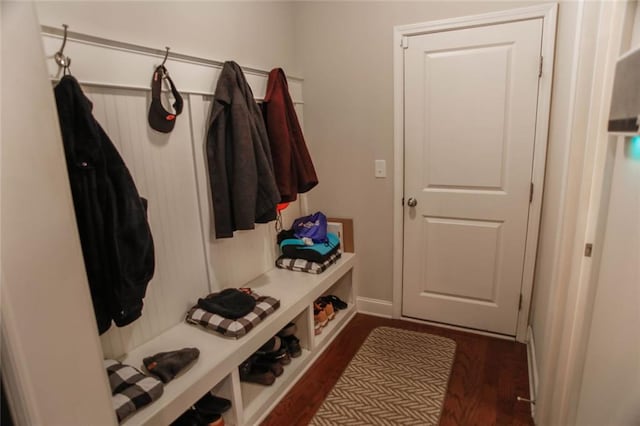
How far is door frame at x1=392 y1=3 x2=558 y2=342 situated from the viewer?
6.61 feet

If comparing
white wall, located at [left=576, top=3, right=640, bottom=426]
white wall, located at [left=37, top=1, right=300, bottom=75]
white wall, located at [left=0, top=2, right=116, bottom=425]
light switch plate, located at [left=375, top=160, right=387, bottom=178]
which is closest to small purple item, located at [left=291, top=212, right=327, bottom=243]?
light switch plate, located at [left=375, top=160, right=387, bottom=178]

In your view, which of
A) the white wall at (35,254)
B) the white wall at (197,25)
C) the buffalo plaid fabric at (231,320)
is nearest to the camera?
the white wall at (35,254)

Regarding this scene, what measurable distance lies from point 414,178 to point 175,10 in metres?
1.66

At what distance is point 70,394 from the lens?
29.1 inches

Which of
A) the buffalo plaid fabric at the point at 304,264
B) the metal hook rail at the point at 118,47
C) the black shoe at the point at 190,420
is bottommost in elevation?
the black shoe at the point at 190,420

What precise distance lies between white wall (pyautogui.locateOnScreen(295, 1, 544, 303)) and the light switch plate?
28 mm

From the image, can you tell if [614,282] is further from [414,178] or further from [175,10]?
[175,10]

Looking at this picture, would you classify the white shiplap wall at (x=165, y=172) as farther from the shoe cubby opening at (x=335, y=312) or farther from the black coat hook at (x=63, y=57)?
the shoe cubby opening at (x=335, y=312)

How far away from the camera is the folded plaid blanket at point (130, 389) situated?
125 centimetres

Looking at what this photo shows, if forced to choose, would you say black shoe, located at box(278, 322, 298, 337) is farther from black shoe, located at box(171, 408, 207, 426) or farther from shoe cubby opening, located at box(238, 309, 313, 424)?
black shoe, located at box(171, 408, 207, 426)

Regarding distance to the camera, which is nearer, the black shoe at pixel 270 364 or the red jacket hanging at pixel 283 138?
the black shoe at pixel 270 364

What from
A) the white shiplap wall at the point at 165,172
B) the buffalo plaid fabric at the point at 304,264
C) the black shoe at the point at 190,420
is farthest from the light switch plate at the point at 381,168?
the black shoe at the point at 190,420

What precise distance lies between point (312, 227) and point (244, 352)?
1.10 metres

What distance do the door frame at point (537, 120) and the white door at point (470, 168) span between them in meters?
0.03
